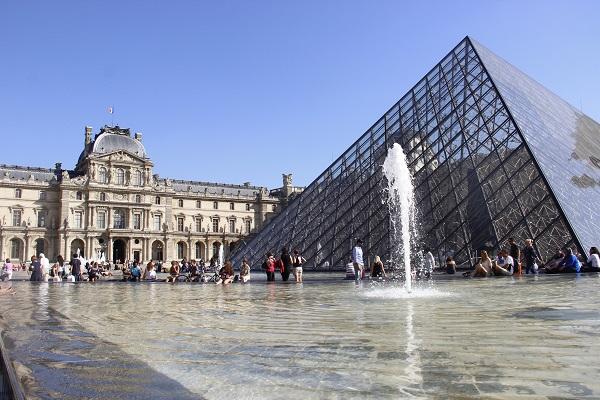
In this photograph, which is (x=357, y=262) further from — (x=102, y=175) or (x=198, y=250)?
(x=198, y=250)

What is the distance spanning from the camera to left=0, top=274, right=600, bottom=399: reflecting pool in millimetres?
2857

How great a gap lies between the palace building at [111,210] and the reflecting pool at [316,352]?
58456 mm

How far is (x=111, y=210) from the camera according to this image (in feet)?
215

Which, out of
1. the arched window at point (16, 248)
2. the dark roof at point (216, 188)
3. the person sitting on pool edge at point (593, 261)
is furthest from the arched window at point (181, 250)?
the person sitting on pool edge at point (593, 261)

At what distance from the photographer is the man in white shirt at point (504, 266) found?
1324 centimetres

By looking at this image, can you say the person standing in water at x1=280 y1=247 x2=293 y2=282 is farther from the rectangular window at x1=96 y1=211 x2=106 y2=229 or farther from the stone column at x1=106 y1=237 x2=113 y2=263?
the rectangular window at x1=96 y1=211 x2=106 y2=229

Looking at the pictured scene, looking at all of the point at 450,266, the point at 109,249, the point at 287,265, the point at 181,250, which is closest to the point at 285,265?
the point at 287,265

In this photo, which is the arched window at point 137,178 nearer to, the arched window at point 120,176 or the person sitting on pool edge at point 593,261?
the arched window at point 120,176

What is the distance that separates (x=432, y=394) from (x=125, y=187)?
67.1 meters

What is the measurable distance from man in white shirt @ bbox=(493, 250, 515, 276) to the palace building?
53880 millimetres

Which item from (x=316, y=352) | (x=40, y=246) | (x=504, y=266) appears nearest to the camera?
(x=316, y=352)

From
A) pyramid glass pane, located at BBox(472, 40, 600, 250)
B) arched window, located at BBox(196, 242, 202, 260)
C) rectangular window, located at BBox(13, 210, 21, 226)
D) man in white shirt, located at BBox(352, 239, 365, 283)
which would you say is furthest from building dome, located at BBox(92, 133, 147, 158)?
man in white shirt, located at BBox(352, 239, 365, 283)

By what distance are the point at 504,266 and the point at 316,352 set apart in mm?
10944

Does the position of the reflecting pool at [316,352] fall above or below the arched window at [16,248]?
below
